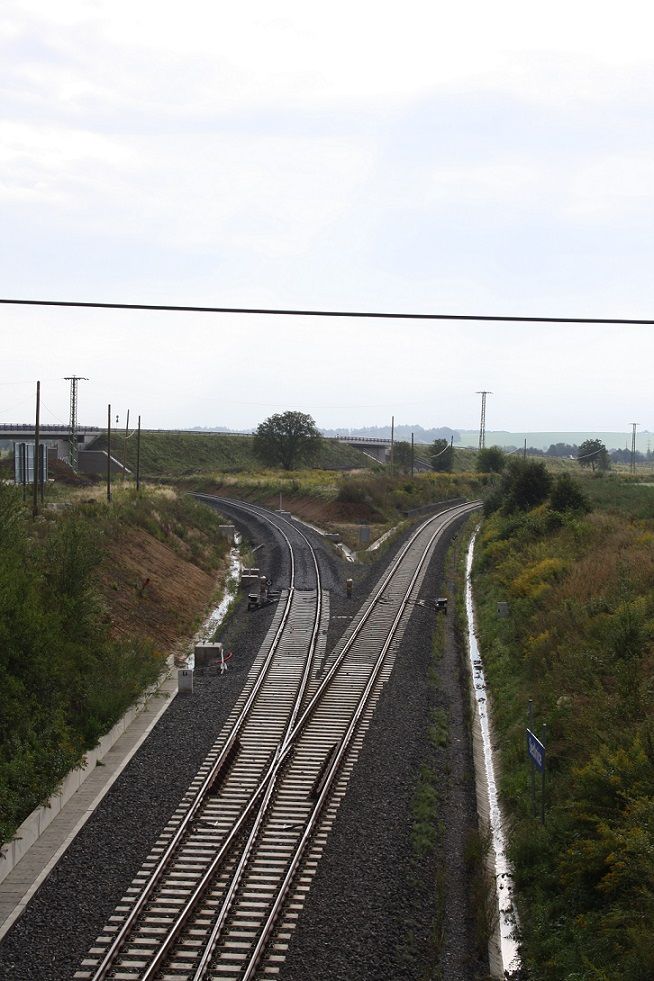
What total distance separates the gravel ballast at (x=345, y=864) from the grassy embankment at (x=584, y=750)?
1.06 m

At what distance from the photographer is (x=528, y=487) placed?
183 ft

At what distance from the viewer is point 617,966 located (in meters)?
10.3

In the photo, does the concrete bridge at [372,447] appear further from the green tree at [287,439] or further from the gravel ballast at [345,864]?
the gravel ballast at [345,864]

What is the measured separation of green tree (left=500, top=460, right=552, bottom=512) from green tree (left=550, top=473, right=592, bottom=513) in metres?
5.96

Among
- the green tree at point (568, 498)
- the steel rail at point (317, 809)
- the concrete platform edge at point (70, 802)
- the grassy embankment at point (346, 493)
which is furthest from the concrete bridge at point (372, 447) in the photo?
the concrete platform edge at point (70, 802)

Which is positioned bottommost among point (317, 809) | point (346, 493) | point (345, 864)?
point (345, 864)

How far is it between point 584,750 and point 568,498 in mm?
32402

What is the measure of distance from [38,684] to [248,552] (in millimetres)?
33133

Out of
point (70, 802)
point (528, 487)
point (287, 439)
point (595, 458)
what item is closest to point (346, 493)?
point (528, 487)

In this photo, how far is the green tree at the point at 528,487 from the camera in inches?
2175

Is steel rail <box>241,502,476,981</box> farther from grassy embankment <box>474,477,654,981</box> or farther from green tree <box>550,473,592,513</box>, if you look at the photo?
green tree <box>550,473,592,513</box>

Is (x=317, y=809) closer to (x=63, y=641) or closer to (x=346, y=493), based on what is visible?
(x=63, y=641)

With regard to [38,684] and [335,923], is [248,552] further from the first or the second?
[335,923]

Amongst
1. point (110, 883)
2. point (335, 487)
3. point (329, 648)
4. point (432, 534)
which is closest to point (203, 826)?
point (110, 883)
